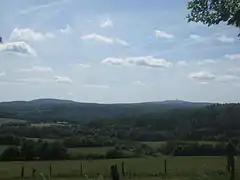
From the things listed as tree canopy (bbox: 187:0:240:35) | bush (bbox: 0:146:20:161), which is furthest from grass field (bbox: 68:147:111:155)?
tree canopy (bbox: 187:0:240:35)

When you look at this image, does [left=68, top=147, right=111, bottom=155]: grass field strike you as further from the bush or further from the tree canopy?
the tree canopy

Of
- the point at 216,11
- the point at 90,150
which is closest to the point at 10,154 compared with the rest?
the point at 90,150

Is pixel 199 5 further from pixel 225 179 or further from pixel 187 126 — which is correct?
pixel 187 126

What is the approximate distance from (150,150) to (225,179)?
173ft

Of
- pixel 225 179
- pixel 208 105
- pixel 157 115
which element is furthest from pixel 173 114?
pixel 225 179

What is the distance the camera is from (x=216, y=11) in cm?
2202

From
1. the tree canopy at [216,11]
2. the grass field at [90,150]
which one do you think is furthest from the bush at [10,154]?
the tree canopy at [216,11]

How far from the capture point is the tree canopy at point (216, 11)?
21.4 metres

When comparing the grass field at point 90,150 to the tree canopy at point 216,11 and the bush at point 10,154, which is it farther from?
the tree canopy at point 216,11

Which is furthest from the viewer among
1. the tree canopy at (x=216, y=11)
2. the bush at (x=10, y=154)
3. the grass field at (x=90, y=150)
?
the grass field at (x=90, y=150)

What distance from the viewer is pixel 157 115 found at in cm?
10750

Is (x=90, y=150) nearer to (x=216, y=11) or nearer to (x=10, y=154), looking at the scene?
(x=10, y=154)

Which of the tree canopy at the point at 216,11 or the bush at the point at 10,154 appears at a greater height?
the tree canopy at the point at 216,11

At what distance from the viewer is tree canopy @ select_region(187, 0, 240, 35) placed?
21.4 metres
